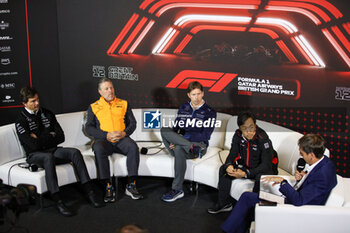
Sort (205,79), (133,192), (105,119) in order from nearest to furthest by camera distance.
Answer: (133,192) → (105,119) → (205,79)

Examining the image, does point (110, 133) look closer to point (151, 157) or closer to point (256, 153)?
point (151, 157)

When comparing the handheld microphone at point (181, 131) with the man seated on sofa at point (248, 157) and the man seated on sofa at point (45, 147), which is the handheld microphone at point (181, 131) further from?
the man seated on sofa at point (45, 147)

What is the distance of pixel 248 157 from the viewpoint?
3.92 m

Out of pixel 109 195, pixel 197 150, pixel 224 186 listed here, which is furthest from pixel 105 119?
pixel 224 186

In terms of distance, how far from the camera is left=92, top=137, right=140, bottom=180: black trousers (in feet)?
14.4

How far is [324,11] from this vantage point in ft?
14.3

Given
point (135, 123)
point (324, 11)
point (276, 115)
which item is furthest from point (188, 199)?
point (324, 11)

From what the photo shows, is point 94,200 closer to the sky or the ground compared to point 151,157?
closer to the ground

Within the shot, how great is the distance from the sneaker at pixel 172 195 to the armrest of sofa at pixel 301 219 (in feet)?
5.26

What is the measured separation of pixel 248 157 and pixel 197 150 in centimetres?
73

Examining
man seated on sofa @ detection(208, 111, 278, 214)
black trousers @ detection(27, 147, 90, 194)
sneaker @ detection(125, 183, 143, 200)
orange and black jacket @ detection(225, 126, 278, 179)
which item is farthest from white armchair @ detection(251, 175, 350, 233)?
black trousers @ detection(27, 147, 90, 194)

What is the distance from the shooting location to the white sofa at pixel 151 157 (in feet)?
13.4

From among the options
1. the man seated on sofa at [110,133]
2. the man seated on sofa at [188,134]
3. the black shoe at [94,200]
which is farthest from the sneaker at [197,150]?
the black shoe at [94,200]

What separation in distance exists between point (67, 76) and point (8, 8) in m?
1.20
